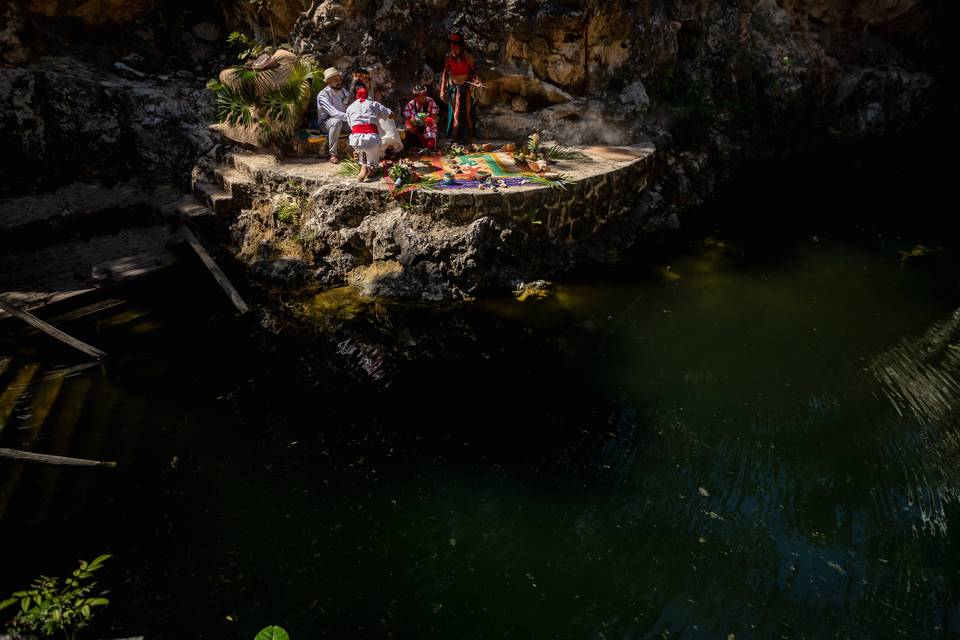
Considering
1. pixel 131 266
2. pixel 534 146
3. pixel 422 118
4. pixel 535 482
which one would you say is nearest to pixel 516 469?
pixel 535 482

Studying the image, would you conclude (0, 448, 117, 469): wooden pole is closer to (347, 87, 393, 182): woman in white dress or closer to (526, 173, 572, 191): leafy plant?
(347, 87, 393, 182): woman in white dress

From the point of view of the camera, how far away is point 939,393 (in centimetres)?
598

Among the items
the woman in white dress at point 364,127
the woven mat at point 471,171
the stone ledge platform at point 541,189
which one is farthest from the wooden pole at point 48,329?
the woven mat at point 471,171

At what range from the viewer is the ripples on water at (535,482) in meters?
4.10

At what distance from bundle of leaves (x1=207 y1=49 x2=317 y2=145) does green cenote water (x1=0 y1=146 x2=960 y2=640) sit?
281cm

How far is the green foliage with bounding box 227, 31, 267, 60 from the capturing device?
10.2 metres

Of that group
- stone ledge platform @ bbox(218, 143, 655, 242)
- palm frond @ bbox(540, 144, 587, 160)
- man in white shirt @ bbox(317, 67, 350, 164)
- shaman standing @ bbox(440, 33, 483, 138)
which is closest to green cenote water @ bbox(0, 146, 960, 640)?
stone ledge platform @ bbox(218, 143, 655, 242)

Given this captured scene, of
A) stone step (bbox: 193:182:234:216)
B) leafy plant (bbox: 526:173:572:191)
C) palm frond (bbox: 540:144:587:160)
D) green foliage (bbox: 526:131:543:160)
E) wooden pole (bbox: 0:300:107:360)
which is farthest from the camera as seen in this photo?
palm frond (bbox: 540:144:587:160)

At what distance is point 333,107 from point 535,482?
637 centimetres

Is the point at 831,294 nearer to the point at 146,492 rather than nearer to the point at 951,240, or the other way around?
the point at 951,240

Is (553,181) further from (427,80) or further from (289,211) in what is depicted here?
(289,211)

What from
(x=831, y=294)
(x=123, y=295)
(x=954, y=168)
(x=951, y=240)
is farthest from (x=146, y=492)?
(x=954, y=168)

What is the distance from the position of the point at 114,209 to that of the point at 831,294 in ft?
31.6

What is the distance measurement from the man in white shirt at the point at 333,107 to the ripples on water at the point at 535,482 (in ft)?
10.0
